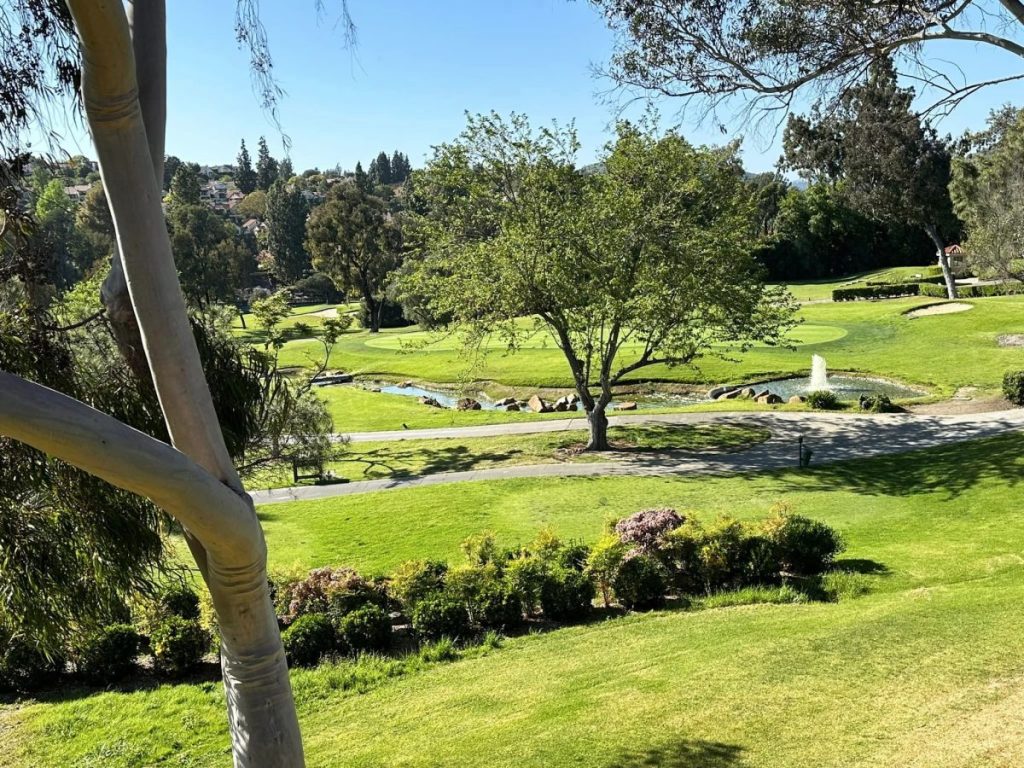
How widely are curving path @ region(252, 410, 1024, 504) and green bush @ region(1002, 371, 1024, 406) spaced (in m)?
1.24

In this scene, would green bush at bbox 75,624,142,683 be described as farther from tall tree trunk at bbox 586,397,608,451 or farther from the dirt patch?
the dirt patch

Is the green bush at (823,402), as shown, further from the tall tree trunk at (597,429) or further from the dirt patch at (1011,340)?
the dirt patch at (1011,340)

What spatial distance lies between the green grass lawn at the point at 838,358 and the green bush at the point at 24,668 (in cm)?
1534

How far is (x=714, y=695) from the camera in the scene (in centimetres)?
722

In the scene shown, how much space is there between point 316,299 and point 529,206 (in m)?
80.2

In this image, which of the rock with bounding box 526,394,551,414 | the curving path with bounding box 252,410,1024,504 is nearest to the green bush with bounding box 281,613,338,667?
the curving path with bounding box 252,410,1024,504

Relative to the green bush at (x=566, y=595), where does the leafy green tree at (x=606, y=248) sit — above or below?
above

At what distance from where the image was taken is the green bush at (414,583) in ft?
39.0

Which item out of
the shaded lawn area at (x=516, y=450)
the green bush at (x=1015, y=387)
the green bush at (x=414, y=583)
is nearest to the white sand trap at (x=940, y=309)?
the green bush at (x=1015, y=387)

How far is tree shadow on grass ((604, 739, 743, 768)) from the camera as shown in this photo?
593 cm

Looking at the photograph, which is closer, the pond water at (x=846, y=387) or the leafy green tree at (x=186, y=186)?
the pond water at (x=846, y=387)

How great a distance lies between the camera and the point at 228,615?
413cm

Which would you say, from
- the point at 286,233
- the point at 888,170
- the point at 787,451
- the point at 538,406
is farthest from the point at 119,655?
the point at 286,233

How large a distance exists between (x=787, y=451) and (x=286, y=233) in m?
83.2
